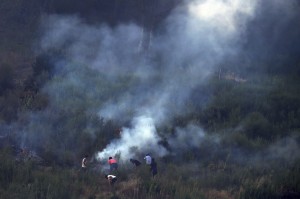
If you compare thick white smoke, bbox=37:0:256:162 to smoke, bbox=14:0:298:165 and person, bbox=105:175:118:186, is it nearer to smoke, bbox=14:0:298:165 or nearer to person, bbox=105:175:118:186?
smoke, bbox=14:0:298:165

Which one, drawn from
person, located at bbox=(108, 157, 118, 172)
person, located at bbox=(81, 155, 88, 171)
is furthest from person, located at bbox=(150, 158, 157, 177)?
person, located at bbox=(81, 155, 88, 171)

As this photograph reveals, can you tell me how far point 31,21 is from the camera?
27.8 metres

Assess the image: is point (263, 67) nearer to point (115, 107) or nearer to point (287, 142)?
point (287, 142)

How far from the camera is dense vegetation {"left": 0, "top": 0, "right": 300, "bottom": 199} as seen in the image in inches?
469

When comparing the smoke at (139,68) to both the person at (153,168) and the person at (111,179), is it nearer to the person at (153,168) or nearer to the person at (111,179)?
the person at (153,168)

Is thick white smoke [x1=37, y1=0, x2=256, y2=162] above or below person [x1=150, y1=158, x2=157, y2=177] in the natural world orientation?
above

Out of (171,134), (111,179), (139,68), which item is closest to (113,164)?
(111,179)

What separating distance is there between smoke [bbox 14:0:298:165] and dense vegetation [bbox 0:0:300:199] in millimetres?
203

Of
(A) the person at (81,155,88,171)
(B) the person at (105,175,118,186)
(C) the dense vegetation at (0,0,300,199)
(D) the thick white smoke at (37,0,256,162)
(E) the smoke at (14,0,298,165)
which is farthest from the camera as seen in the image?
(D) the thick white smoke at (37,0,256,162)

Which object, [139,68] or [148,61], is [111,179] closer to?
[139,68]

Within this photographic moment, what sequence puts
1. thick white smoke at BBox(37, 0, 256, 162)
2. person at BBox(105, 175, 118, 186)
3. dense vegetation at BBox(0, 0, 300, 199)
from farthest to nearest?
thick white smoke at BBox(37, 0, 256, 162)
person at BBox(105, 175, 118, 186)
dense vegetation at BBox(0, 0, 300, 199)

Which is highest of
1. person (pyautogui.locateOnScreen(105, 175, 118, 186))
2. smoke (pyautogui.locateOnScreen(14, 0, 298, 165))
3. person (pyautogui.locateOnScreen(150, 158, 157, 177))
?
smoke (pyautogui.locateOnScreen(14, 0, 298, 165))

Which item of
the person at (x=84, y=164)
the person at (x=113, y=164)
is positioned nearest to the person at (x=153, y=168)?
the person at (x=113, y=164)

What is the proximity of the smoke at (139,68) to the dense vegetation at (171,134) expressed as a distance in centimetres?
20
